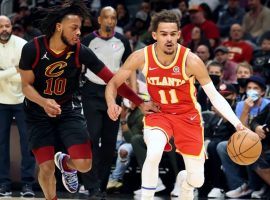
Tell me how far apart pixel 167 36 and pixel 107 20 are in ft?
6.77

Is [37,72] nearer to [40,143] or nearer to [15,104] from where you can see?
[40,143]

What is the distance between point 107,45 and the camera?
9.57 metres

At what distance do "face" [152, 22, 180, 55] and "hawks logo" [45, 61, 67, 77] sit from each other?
38.8 inches

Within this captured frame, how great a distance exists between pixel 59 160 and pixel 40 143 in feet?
1.35

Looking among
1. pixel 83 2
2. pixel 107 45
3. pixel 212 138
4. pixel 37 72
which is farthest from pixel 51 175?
pixel 212 138

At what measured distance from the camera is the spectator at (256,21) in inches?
513

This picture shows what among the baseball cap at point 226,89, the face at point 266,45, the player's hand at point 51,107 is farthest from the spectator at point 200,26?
the player's hand at point 51,107

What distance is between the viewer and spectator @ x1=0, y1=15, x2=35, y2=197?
980 centimetres

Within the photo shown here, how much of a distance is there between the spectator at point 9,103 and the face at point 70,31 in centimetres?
233

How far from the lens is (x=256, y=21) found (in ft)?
43.0

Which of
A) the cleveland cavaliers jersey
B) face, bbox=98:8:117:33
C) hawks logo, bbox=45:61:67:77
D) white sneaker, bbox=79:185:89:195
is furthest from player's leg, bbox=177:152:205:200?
white sneaker, bbox=79:185:89:195

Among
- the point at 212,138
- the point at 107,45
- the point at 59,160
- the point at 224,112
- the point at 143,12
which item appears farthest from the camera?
the point at 143,12

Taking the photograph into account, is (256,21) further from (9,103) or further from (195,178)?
(195,178)

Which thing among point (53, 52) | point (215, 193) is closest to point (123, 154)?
point (215, 193)
